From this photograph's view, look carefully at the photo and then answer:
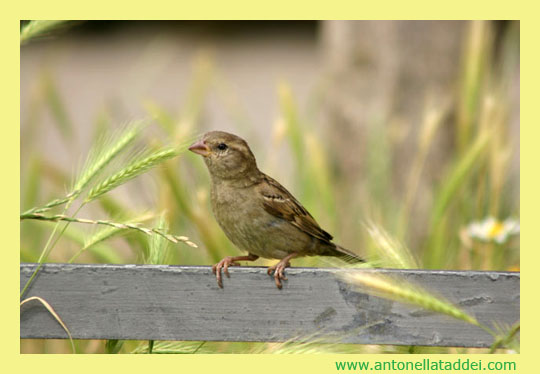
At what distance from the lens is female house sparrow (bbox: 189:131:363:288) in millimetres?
3102

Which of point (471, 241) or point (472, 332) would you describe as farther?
point (471, 241)

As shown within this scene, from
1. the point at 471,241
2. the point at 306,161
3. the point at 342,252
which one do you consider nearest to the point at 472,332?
the point at 342,252

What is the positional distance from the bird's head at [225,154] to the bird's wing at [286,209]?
0.37 feet

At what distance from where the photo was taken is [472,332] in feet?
8.47

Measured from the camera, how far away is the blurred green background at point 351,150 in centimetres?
327

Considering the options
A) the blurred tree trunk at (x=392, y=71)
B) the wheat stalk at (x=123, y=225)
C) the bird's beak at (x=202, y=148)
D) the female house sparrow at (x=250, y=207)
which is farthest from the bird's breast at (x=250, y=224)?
the blurred tree trunk at (x=392, y=71)

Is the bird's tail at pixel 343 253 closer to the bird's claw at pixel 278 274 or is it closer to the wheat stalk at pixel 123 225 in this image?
the bird's claw at pixel 278 274

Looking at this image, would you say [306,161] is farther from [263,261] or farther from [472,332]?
[472,332]

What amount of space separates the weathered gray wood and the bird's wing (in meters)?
0.55

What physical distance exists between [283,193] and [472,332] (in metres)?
0.99

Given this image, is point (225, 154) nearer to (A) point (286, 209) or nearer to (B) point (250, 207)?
(B) point (250, 207)

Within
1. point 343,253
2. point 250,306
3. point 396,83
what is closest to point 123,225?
point 250,306

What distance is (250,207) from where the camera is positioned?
3127 mm

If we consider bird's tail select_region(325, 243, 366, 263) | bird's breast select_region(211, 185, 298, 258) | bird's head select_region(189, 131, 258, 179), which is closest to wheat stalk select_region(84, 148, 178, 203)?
bird's head select_region(189, 131, 258, 179)
